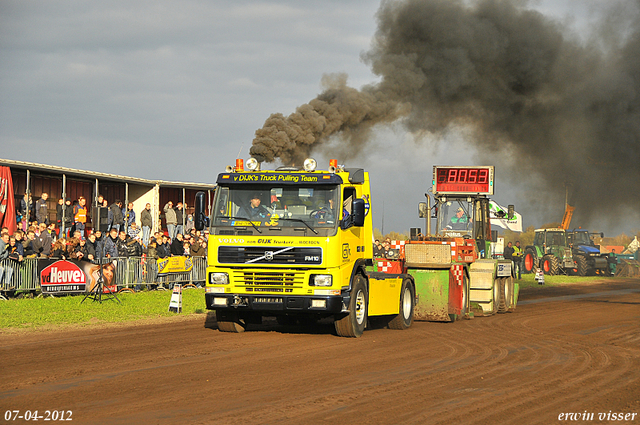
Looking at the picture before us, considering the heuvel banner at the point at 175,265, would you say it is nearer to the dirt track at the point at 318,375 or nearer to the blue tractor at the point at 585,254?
the dirt track at the point at 318,375

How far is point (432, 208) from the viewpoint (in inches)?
792

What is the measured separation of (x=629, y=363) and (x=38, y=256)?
15.2 meters

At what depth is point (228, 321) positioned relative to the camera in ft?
41.9

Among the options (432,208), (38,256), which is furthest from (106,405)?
(432,208)

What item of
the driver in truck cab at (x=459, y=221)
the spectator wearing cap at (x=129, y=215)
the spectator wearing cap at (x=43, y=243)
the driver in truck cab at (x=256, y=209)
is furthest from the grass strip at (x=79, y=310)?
the driver in truck cab at (x=459, y=221)

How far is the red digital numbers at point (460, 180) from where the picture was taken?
19.7 m

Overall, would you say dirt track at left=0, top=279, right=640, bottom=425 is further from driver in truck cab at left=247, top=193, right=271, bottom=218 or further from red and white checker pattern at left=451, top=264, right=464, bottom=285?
driver in truck cab at left=247, top=193, right=271, bottom=218

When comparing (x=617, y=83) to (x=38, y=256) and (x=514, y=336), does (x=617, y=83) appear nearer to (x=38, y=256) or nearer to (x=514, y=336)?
(x=514, y=336)

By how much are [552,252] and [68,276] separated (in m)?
30.7

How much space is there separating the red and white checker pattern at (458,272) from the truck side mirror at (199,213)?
6.20 metres

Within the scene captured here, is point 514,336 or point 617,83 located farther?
point 617,83

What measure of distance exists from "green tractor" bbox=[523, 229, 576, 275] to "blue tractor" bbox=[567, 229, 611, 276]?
418 millimetres

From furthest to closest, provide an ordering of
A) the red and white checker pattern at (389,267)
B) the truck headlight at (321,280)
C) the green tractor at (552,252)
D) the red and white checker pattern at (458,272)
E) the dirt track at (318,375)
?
the green tractor at (552,252) < the red and white checker pattern at (458,272) < the red and white checker pattern at (389,267) < the truck headlight at (321,280) < the dirt track at (318,375)

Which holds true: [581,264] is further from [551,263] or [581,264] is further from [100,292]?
[100,292]
